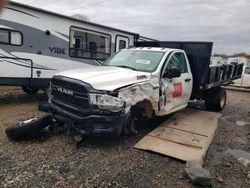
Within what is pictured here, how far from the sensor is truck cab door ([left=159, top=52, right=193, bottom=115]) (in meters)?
6.42

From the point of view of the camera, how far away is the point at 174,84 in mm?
6805

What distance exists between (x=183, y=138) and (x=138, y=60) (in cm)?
215

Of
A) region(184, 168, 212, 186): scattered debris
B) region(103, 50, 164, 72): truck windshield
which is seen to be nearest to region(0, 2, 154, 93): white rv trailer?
region(103, 50, 164, 72): truck windshield

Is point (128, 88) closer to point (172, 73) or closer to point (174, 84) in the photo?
point (172, 73)

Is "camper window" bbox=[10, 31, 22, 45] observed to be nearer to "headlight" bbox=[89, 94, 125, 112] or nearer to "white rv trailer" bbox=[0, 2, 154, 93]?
"white rv trailer" bbox=[0, 2, 154, 93]

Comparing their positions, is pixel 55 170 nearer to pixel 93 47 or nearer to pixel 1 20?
pixel 1 20

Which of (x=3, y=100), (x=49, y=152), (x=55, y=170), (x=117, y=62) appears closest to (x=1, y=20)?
(x=3, y=100)

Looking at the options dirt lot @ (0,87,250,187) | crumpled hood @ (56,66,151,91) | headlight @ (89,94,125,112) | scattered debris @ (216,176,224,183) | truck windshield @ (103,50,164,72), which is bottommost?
dirt lot @ (0,87,250,187)

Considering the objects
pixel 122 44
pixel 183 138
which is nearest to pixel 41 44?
pixel 122 44

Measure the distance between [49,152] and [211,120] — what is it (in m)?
4.54

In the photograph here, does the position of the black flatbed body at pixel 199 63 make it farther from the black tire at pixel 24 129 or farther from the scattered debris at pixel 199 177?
the black tire at pixel 24 129

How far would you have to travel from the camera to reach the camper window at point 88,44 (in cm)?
986

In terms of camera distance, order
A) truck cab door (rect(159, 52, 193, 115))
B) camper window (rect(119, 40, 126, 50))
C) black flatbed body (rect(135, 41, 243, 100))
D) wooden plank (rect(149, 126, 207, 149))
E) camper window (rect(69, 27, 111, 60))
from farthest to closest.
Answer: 1. camper window (rect(119, 40, 126, 50))
2. camper window (rect(69, 27, 111, 60))
3. black flatbed body (rect(135, 41, 243, 100))
4. truck cab door (rect(159, 52, 193, 115))
5. wooden plank (rect(149, 126, 207, 149))

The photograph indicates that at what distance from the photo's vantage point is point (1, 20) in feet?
25.6
